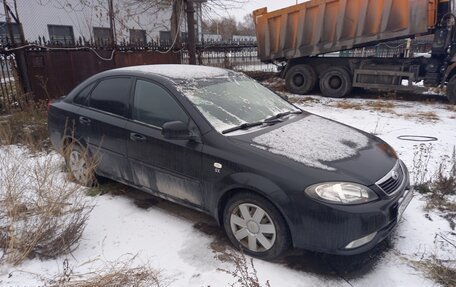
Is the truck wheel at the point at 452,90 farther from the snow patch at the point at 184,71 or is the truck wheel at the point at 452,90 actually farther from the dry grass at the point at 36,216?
the dry grass at the point at 36,216

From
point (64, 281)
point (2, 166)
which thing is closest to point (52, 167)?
point (2, 166)

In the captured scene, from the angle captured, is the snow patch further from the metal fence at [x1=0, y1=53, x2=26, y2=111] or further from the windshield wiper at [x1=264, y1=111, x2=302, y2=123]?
the metal fence at [x1=0, y1=53, x2=26, y2=111]

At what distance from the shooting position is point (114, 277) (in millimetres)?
2492

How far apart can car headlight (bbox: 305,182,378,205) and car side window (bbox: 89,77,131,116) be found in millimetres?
2250

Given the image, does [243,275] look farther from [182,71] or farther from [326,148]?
[182,71]

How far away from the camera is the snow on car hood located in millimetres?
2744

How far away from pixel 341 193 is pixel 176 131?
148cm

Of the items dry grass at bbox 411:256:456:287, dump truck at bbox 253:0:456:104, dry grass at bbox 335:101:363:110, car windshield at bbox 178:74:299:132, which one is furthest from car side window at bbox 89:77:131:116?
dump truck at bbox 253:0:456:104

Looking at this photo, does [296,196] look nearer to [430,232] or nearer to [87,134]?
[430,232]

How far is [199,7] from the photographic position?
13.2 m

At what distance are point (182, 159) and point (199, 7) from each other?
37.7 ft

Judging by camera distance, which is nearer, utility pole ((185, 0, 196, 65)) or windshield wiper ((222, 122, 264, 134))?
windshield wiper ((222, 122, 264, 134))

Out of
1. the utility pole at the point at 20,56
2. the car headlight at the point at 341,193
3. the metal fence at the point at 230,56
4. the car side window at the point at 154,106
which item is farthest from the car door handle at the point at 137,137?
the metal fence at the point at 230,56

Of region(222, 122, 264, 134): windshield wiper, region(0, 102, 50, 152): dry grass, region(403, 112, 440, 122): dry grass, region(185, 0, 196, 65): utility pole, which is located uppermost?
Answer: region(185, 0, 196, 65): utility pole
